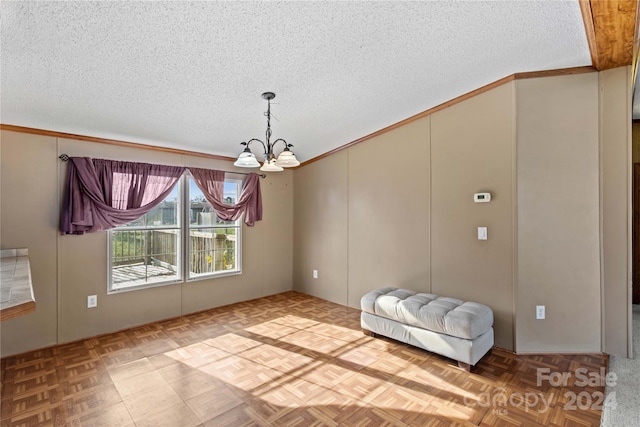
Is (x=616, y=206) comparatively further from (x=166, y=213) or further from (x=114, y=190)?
(x=114, y=190)

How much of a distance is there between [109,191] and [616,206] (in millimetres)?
5001

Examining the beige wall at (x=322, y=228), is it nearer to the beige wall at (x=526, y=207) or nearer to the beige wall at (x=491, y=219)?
the beige wall at (x=491, y=219)

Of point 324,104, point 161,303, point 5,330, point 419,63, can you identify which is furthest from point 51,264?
point 419,63

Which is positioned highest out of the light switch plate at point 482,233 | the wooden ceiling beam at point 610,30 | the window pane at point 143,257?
the wooden ceiling beam at point 610,30

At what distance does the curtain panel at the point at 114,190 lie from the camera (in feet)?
10.3

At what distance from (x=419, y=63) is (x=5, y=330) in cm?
446

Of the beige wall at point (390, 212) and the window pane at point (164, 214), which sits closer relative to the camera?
the beige wall at point (390, 212)

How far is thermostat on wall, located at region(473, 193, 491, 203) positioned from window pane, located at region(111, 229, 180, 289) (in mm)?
3613

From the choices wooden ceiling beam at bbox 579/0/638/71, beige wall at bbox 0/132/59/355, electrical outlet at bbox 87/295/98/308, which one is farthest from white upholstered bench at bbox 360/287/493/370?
beige wall at bbox 0/132/59/355

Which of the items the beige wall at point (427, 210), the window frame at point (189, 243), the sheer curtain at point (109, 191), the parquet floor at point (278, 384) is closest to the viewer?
the parquet floor at point (278, 384)

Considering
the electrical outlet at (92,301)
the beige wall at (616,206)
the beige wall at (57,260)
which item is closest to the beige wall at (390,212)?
the beige wall at (616,206)

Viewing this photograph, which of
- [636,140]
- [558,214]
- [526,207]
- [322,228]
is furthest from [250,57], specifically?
[636,140]

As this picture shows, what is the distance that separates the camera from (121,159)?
11.6 ft

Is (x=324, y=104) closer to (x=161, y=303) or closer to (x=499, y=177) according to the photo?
(x=499, y=177)
